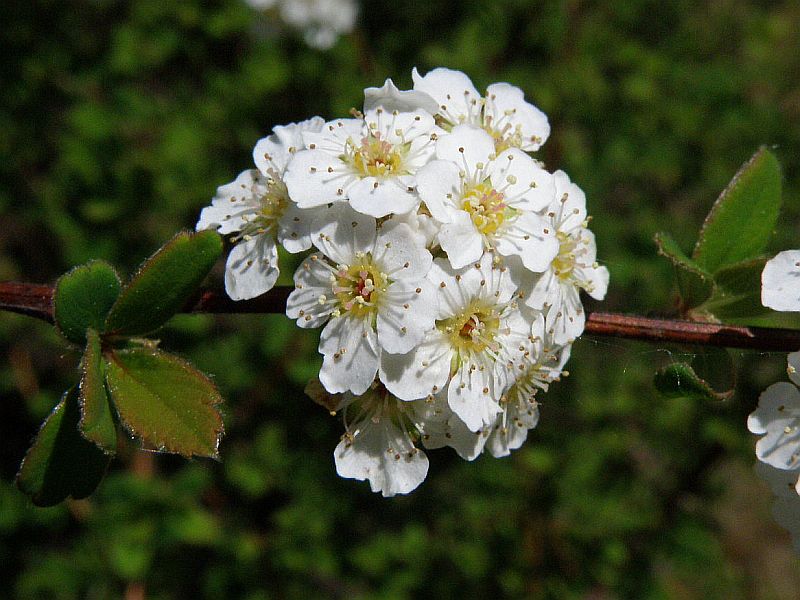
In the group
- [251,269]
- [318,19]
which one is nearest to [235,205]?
[251,269]

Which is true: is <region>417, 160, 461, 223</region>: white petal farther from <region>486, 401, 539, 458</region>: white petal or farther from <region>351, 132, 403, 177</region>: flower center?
<region>486, 401, 539, 458</region>: white petal

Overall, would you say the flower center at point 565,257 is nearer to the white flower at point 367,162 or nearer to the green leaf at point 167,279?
the white flower at point 367,162

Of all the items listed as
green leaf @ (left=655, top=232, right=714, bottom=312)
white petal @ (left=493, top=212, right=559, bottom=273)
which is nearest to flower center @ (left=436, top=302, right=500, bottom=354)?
white petal @ (left=493, top=212, right=559, bottom=273)

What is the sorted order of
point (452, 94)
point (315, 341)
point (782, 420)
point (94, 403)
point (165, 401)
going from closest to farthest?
point (94, 403)
point (165, 401)
point (782, 420)
point (452, 94)
point (315, 341)

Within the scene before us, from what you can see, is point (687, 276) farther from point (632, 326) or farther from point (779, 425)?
point (779, 425)

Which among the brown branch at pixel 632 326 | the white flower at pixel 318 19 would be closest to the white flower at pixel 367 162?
the brown branch at pixel 632 326

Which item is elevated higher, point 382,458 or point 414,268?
point 414,268
